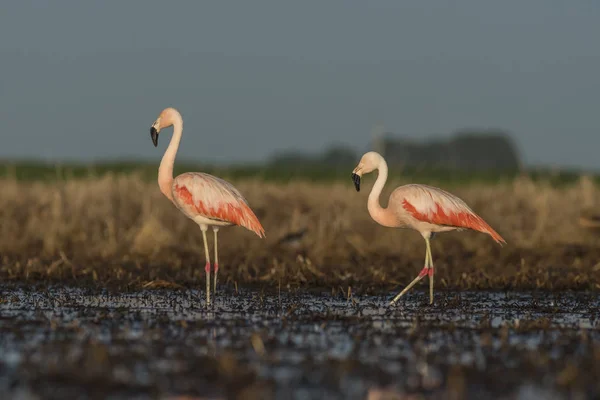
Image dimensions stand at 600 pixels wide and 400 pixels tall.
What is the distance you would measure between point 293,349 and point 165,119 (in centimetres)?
510

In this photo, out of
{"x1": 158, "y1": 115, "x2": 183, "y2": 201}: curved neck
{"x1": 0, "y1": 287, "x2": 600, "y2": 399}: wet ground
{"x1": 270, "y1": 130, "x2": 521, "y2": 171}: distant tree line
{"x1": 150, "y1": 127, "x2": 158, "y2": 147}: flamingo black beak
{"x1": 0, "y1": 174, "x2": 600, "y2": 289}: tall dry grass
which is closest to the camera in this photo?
{"x1": 0, "y1": 287, "x2": 600, "y2": 399}: wet ground

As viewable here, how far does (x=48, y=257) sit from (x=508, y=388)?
989 centimetres

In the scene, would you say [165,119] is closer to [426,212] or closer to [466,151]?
[426,212]

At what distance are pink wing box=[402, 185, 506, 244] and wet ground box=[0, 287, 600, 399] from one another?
84 cm

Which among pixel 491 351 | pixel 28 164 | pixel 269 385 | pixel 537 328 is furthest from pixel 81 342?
pixel 28 164

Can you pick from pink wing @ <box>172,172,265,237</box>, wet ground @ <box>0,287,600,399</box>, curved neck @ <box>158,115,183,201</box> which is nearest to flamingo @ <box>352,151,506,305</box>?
Result: wet ground @ <box>0,287,600,399</box>

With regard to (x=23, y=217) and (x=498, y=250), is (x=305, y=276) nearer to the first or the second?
(x=498, y=250)

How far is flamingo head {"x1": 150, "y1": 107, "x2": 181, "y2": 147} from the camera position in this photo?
1132 cm

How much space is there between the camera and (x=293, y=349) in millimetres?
6910

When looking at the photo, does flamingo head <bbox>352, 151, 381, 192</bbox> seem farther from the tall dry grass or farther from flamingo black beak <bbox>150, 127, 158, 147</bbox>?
flamingo black beak <bbox>150, 127, 158, 147</bbox>

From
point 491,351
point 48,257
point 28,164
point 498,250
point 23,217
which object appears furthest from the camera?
point 28,164

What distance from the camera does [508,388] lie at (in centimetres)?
562

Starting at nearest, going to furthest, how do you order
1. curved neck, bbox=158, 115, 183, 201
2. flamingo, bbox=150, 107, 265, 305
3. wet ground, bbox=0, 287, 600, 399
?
wet ground, bbox=0, 287, 600, 399 → flamingo, bbox=150, 107, 265, 305 → curved neck, bbox=158, 115, 183, 201

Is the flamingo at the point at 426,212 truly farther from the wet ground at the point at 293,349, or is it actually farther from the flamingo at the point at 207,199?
the flamingo at the point at 207,199
